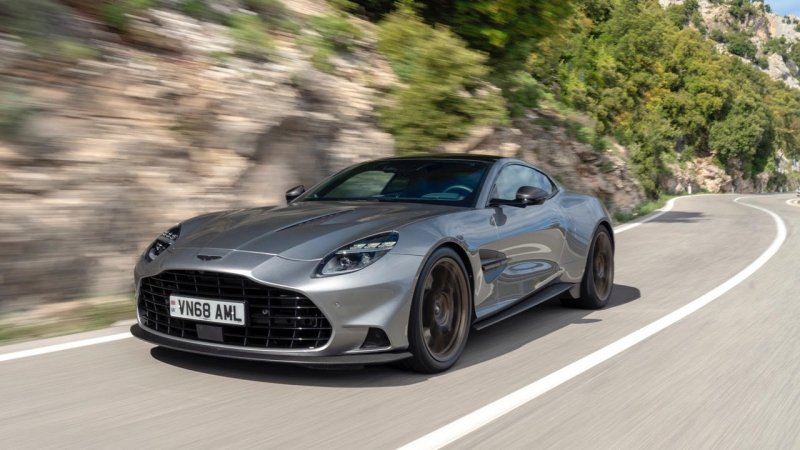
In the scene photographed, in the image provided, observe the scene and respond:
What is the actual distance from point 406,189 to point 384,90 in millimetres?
6734

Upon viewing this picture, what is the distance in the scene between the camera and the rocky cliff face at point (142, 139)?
21.5 feet

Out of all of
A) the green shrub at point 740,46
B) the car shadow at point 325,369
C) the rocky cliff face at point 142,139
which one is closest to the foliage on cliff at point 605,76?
the rocky cliff face at point 142,139

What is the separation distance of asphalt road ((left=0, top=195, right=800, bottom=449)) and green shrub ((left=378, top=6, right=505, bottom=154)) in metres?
5.72

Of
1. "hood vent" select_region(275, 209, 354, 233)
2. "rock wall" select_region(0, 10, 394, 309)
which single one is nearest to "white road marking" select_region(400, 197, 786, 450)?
"hood vent" select_region(275, 209, 354, 233)

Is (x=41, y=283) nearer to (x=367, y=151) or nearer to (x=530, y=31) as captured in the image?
(x=367, y=151)

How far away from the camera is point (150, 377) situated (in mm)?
4598

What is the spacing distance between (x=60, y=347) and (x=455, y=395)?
2.53m

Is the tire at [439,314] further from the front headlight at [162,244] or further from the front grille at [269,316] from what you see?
the front headlight at [162,244]

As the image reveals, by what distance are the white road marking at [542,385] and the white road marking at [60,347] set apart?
2620mm

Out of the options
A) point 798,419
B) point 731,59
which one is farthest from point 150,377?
point 731,59

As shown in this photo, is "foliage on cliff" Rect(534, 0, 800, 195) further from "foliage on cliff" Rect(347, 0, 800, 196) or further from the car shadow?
the car shadow

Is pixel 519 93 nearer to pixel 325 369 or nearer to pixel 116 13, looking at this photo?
pixel 116 13

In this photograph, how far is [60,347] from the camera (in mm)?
5305

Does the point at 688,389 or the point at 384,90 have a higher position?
the point at 384,90
